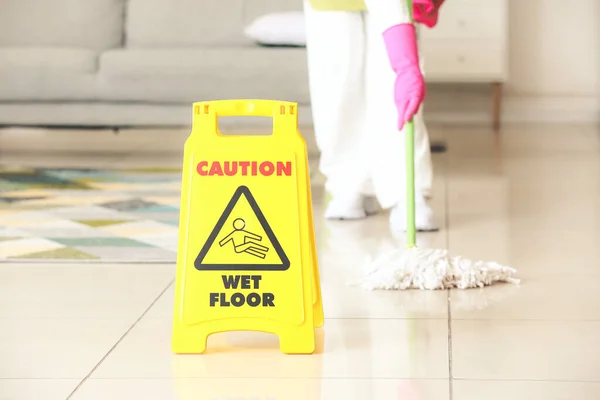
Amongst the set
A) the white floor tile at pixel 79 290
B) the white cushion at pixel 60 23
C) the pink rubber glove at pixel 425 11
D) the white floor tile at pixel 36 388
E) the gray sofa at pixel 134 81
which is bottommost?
the white floor tile at pixel 36 388

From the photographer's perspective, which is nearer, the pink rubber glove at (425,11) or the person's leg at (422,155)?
the pink rubber glove at (425,11)

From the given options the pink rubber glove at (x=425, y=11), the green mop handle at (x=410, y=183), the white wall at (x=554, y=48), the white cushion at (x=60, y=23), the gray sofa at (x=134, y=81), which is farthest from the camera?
the white wall at (x=554, y=48)

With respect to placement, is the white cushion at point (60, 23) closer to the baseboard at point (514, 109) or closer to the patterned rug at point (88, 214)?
the patterned rug at point (88, 214)

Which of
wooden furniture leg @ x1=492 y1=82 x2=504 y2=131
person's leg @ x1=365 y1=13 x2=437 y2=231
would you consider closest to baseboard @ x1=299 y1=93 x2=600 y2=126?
wooden furniture leg @ x1=492 y1=82 x2=504 y2=131

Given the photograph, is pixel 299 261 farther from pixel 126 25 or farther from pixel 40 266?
pixel 126 25

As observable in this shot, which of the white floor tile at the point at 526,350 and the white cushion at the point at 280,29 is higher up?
the white cushion at the point at 280,29

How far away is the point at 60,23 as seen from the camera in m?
4.31

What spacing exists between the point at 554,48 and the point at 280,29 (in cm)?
193

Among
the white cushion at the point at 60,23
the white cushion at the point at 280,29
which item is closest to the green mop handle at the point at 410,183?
the white cushion at the point at 280,29

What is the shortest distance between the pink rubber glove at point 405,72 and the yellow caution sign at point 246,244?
451mm

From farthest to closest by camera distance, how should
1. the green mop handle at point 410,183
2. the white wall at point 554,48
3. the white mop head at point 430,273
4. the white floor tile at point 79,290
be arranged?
the white wall at point 554,48, the green mop handle at point 410,183, the white mop head at point 430,273, the white floor tile at point 79,290

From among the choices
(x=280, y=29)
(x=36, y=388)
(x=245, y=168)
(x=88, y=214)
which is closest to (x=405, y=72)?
(x=245, y=168)

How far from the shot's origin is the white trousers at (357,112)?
2.47 metres

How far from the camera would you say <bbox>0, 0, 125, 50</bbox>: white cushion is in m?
4.29
